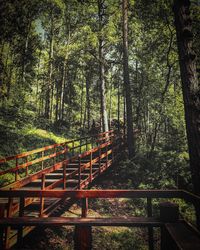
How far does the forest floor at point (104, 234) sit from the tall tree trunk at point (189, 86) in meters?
3.80

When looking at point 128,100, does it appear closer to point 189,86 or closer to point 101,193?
point 189,86

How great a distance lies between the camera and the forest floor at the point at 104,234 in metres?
7.28

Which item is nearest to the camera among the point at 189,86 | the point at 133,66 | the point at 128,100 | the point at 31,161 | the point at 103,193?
the point at 103,193

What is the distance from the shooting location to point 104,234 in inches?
338

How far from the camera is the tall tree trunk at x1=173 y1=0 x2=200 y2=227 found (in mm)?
5879

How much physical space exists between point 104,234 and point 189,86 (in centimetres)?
604

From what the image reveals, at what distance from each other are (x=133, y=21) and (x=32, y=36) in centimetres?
1348

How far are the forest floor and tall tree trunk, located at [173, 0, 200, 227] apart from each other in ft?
12.5

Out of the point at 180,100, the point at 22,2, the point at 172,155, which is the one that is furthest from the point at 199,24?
the point at 22,2

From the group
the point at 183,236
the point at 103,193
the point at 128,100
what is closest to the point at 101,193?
the point at 103,193

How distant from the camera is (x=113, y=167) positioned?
14789 mm

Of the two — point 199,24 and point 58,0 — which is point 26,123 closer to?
point 58,0

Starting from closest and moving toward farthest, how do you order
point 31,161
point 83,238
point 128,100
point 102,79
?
point 83,238 → point 31,161 → point 128,100 → point 102,79

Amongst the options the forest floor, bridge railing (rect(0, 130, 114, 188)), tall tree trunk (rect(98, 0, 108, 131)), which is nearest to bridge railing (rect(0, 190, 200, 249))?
the forest floor
